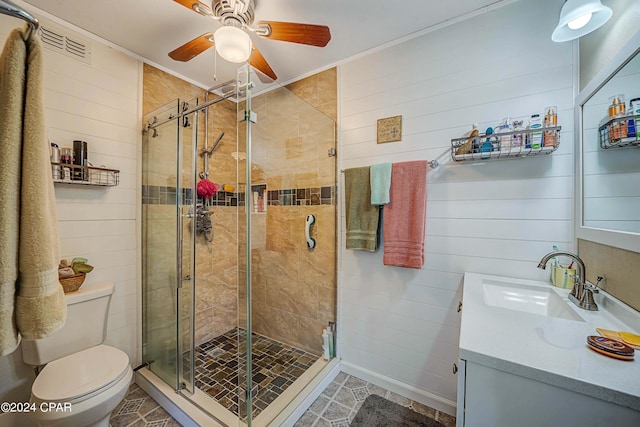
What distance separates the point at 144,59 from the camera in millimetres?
1917

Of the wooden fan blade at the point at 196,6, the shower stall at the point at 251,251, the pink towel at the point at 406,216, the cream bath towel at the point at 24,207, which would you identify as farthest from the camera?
the pink towel at the point at 406,216

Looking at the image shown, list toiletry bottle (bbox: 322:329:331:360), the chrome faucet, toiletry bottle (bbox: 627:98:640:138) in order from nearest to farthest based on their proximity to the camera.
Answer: toiletry bottle (bbox: 627:98:640:138), the chrome faucet, toiletry bottle (bbox: 322:329:331:360)

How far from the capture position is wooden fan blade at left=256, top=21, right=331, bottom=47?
1231mm

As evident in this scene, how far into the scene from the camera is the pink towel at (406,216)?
1.55 meters

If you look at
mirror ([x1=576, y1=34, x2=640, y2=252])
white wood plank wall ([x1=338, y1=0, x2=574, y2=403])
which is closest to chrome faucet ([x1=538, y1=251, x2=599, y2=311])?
mirror ([x1=576, y1=34, x2=640, y2=252])

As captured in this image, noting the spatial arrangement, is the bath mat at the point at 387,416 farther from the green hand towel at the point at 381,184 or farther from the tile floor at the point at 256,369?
the green hand towel at the point at 381,184

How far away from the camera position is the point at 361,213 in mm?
1767

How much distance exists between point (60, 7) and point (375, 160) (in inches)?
85.4

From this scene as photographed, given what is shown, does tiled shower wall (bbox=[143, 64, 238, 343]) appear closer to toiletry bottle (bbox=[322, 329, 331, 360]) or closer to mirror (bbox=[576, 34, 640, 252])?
toiletry bottle (bbox=[322, 329, 331, 360])

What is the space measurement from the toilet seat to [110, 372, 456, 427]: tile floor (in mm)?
428

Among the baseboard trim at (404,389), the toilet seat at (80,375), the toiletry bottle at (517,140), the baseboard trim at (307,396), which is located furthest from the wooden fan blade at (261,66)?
the baseboard trim at (404,389)

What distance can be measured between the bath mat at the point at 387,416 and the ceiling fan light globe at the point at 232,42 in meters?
2.21

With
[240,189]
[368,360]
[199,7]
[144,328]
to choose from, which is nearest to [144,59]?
[199,7]

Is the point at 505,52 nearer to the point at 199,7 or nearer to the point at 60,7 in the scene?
the point at 199,7
